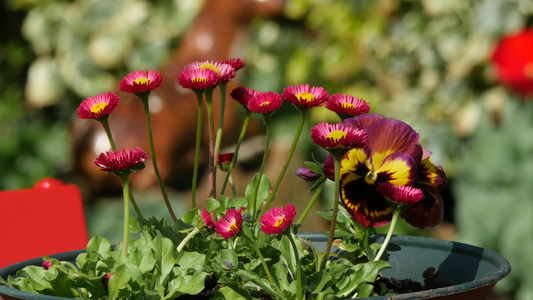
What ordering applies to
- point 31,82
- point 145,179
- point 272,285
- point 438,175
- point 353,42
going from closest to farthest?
point 272,285 < point 438,175 < point 353,42 < point 145,179 < point 31,82

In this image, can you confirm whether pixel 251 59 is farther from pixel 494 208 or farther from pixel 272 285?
pixel 272 285

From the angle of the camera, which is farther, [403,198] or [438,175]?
[438,175]

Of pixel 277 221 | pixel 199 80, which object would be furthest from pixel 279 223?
pixel 199 80

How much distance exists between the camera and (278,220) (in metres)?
0.83

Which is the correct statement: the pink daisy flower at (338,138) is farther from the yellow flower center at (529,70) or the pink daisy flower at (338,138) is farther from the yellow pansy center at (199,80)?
the yellow flower center at (529,70)

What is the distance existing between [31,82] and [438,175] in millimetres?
5217

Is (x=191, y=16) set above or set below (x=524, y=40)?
above

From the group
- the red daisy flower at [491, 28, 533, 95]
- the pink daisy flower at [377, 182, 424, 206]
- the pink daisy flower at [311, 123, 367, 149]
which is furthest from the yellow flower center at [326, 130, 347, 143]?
the red daisy flower at [491, 28, 533, 95]

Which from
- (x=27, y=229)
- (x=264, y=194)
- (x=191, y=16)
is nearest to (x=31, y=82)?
(x=191, y=16)

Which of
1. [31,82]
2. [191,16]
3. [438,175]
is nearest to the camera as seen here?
[438,175]

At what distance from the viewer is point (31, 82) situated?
18.9 ft

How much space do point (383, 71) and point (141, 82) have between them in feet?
12.4

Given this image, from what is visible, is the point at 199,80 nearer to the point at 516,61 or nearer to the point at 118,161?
the point at 118,161

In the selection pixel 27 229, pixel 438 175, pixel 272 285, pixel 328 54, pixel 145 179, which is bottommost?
pixel 272 285
